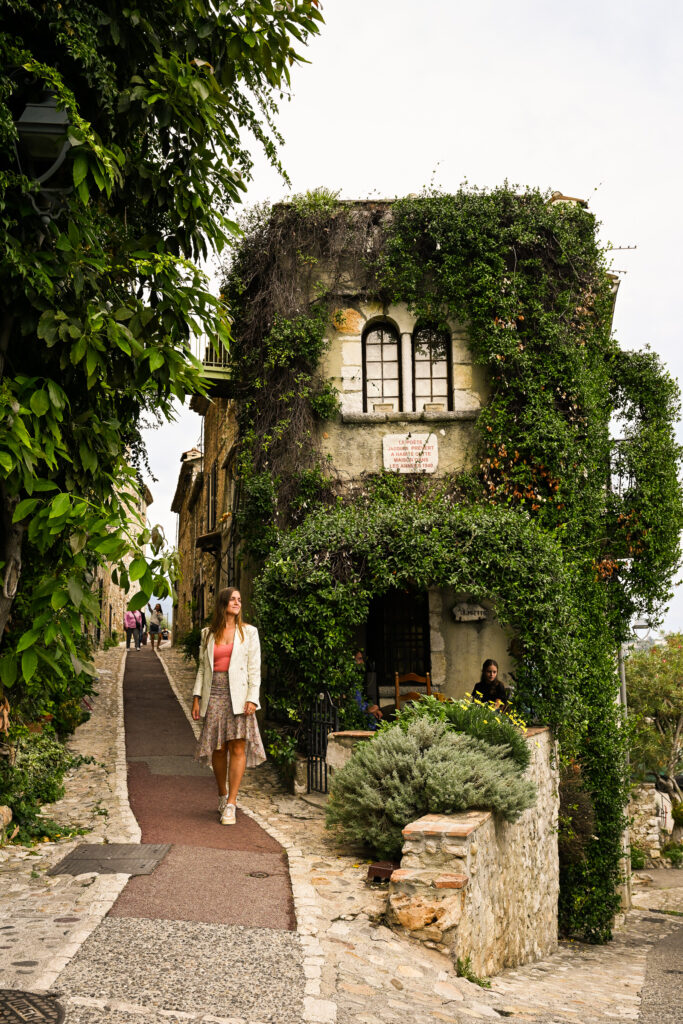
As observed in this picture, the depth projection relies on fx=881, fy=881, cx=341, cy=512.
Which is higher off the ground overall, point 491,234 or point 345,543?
point 491,234

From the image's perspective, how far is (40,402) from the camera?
3256 mm

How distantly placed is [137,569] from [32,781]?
5885 mm

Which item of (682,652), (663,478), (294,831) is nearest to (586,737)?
(663,478)

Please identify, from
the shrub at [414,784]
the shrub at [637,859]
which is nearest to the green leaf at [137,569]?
the shrub at [414,784]

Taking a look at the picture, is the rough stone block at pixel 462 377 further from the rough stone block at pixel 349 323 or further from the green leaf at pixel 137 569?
the green leaf at pixel 137 569

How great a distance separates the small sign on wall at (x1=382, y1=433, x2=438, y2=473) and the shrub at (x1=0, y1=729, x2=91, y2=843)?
17.6ft

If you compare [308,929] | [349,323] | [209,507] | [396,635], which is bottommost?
[308,929]

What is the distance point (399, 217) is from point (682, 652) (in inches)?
833

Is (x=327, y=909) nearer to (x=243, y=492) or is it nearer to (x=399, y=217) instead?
(x=243, y=492)

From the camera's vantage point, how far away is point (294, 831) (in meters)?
7.54

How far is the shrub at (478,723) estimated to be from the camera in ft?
24.6

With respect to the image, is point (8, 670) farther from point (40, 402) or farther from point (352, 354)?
point (352, 354)

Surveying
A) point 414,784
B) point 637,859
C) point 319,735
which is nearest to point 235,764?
point 414,784

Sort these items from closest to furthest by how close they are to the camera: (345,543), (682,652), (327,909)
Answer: (327,909)
(345,543)
(682,652)
